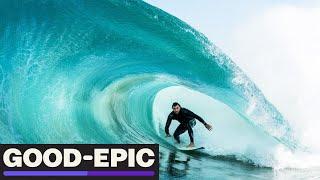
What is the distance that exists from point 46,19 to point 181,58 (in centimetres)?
215

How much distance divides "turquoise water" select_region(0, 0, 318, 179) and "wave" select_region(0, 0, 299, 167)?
0.02 metres

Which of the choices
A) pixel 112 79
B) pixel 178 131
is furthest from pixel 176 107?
pixel 112 79

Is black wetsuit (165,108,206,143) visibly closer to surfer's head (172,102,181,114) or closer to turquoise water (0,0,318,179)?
Answer: surfer's head (172,102,181,114)

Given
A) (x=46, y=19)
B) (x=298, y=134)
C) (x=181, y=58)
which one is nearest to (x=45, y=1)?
(x=46, y=19)

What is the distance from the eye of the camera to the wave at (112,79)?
9.40 m

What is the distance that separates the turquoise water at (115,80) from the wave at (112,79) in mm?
15

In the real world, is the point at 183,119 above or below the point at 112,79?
below

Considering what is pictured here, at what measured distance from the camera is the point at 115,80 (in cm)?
1090

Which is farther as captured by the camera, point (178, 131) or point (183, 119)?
point (178, 131)

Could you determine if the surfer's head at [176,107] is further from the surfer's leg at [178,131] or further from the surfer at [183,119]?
the surfer's leg at [178,131]

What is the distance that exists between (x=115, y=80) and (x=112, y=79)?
90 mm

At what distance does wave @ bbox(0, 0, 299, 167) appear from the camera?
940cm

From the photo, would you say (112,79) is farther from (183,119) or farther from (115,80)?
(183,119)

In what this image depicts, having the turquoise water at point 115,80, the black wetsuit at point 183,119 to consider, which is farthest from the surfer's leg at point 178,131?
the turquoise water at point 115,80
